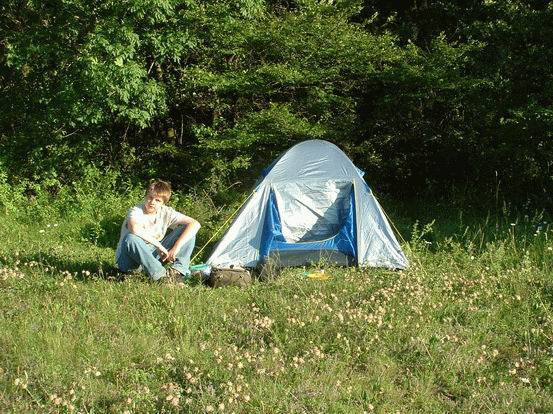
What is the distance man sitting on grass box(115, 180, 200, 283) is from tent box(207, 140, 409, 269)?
2.98ft

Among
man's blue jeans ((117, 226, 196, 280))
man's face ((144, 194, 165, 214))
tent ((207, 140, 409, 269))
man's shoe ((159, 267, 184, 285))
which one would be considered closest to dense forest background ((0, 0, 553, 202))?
tent ((207, 140, 409, 269))

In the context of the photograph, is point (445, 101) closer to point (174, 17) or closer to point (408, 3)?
point (408, 3)

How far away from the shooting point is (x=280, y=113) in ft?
33.3

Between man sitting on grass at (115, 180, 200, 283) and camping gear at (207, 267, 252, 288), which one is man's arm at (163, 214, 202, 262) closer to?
Result: man sitting on grass at (115, 180, 200, 283)

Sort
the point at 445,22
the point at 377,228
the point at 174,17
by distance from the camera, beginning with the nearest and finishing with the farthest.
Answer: the point at 377,228
the point at 174,17
the point at 445,22

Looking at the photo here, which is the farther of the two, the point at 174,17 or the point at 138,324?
the point at 174,17

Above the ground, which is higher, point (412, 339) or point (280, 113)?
point (280, 113)

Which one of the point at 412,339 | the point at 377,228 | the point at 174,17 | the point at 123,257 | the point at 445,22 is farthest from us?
the point at 445,22

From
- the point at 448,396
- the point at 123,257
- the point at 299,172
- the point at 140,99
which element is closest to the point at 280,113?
the point at 140,99

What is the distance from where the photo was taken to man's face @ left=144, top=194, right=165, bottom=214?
6.12 m

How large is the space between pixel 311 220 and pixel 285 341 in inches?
126

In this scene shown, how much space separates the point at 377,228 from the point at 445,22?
25.1 ft

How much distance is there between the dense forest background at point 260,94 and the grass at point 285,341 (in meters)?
3.97

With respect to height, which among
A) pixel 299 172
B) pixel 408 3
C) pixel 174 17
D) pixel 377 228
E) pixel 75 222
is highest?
pixel 408 3
